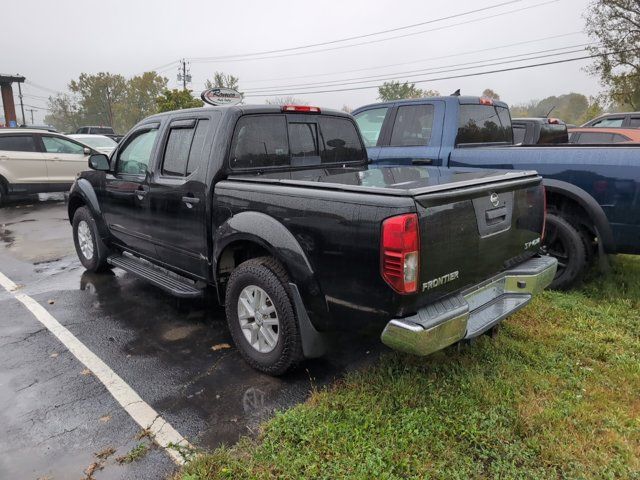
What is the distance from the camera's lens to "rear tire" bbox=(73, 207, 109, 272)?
549 cm

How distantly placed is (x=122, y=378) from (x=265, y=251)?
1406mm

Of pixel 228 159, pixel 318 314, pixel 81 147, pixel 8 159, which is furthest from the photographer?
pixel 81 147

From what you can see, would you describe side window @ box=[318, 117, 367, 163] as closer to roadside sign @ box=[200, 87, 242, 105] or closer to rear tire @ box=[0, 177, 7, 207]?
roadside sign @ box=[200, 87, 242, 105]

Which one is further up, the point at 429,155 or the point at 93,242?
the point at 429,155

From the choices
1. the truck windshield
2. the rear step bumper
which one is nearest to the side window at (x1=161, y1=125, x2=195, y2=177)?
the rear step bumper

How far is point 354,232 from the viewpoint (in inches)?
102

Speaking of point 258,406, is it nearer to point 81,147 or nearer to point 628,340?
point 628,340

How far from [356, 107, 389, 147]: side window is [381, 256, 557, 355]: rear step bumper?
330cm

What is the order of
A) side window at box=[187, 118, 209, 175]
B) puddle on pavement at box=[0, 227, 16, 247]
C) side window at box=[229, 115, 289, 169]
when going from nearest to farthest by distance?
side window at box=[229, 115, 289, 169] < side window at box=[187, 118, 209, 175] < puddle on pavement at box=[0, 227, 16, 247]

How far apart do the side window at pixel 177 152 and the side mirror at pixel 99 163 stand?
1.14 meters

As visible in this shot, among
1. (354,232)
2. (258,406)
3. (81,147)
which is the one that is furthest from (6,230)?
(354,232)

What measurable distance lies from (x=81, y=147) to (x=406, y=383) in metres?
11.7

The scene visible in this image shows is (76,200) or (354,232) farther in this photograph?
(76,200)

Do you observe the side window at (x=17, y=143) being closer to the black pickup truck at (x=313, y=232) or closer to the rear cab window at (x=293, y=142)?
the black pickup truck at (x=313, y=232)
